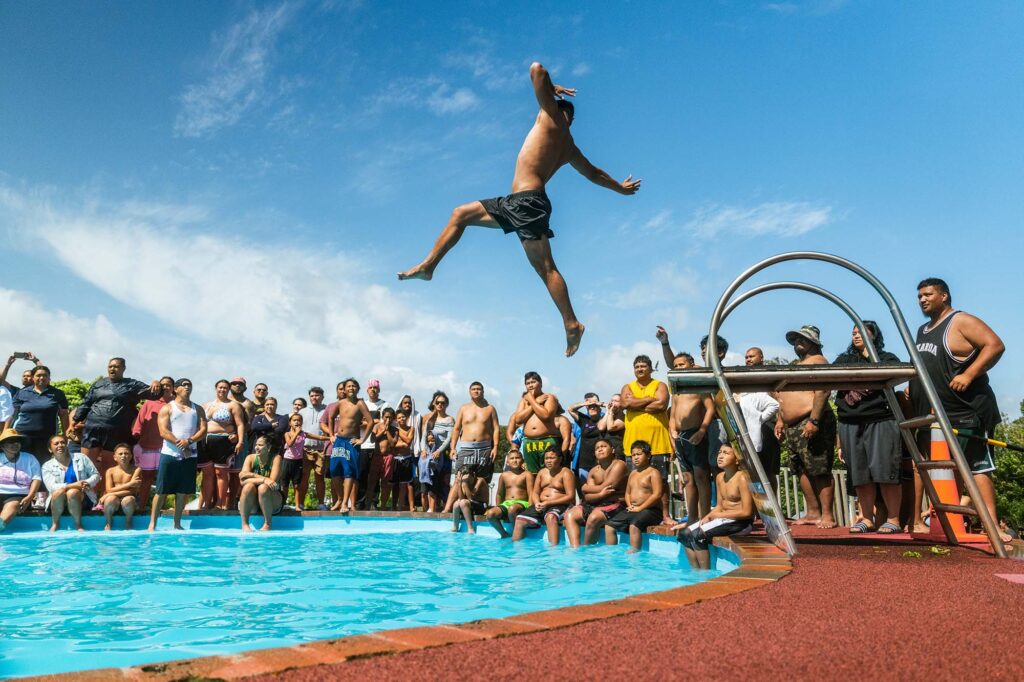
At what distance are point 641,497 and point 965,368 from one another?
3.78 metres

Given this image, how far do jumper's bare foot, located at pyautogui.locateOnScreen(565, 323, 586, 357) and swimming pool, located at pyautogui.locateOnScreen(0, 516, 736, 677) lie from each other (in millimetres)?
1996

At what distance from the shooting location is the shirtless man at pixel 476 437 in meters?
11.1

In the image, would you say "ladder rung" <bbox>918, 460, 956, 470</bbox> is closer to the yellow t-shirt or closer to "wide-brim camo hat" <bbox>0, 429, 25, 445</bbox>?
the yellow t-shirt

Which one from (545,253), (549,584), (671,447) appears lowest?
(549,584)

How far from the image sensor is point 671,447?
29.4ft

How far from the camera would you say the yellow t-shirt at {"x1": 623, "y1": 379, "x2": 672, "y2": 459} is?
8.70 metres

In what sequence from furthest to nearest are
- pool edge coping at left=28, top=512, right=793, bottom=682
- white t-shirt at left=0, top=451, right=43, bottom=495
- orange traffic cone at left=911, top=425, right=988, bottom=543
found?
white t-shirt at left=0, top=451, right=43, bottom=495 < orange traffic cone at left=911, top=425, right=988, bottom=543 < pool edge coping at left=28, top=512, right=793, bottom=682

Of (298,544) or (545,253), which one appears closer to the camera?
(545,253)

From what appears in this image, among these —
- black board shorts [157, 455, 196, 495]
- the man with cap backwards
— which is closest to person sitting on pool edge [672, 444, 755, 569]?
the man with cap backwards

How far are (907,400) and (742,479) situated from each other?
2270 mm

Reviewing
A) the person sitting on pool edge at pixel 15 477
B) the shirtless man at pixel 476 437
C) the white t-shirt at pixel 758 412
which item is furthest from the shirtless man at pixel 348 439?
the white t-shirt at pixel 758 412

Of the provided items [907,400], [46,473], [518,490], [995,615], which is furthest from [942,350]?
[46,473]

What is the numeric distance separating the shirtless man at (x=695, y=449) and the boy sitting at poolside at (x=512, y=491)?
2.79 meters

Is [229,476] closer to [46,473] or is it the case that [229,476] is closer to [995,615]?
[46,473]
